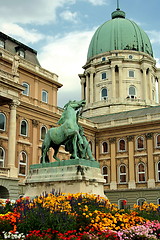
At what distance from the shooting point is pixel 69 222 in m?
10.9

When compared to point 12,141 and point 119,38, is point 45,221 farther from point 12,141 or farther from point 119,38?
point 119,38

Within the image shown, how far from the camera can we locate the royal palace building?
3898cm

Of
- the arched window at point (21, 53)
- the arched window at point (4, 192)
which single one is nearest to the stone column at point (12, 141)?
the arched window at point (4, 192)

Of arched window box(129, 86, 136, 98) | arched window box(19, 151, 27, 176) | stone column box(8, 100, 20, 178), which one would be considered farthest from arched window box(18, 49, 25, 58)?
arched window box(129, 86, 136, 98)

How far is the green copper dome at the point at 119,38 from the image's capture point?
245 feet

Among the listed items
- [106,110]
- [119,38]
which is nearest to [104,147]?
[106,110]

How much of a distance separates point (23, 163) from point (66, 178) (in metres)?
27.0

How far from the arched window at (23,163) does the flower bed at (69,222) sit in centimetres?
2866

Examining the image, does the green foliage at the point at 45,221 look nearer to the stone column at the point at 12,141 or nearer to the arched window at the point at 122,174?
the stone column at the point at 12,141

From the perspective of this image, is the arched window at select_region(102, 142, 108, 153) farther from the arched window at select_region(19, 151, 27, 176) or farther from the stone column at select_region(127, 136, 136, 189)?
the arched window at select_region(19, 151, 27, 176)

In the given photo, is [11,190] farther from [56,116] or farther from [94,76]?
[94,76]

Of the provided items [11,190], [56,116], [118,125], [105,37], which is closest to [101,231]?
[11,190]

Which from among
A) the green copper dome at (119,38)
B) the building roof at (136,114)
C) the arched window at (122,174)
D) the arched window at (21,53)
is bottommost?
the arched window at (122,174)

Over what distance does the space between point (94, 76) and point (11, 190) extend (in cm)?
4482
